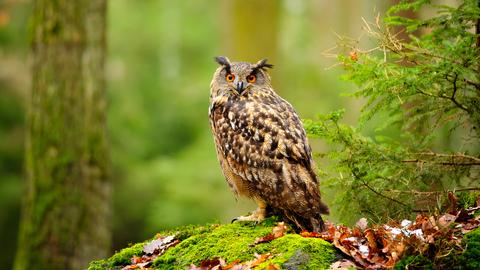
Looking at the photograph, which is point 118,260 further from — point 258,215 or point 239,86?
point 239,86

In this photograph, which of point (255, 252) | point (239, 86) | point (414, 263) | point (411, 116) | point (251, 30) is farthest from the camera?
point (251, 30)

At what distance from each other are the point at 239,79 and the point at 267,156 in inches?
37.7

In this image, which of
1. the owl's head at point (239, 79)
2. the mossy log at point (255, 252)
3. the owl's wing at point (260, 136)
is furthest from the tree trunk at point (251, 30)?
the mossy log at point (255, 252)

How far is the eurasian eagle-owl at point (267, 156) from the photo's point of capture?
604 cm

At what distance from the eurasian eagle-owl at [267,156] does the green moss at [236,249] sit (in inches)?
10.4

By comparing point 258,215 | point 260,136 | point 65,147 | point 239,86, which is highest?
point 239,86

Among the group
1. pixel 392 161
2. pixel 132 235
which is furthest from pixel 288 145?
pixel 132 235

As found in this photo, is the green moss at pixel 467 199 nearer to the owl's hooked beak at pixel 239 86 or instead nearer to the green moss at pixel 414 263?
the green moss at pixel 414 263

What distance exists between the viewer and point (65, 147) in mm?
9359

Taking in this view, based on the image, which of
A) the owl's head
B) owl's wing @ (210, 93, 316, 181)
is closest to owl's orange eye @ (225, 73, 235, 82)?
the owl's head

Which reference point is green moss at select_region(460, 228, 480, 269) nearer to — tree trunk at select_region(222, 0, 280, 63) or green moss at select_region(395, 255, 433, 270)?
green moss at select_region(395, 255, 433, 270)

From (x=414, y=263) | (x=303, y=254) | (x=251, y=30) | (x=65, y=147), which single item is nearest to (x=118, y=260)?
(x=303, y=254)

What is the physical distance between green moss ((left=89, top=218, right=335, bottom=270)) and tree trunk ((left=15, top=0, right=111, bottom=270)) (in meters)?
3.31

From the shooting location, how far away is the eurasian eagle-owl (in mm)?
6043
